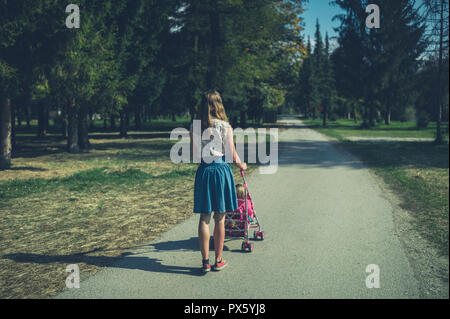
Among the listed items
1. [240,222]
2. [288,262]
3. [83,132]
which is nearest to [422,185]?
[240,222]

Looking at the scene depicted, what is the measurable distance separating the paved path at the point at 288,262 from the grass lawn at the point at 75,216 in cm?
43

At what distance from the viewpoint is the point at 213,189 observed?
421 centimetres

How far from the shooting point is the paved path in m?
3.67

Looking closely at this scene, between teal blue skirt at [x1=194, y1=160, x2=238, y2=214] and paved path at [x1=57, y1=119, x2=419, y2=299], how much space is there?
75 centimetres

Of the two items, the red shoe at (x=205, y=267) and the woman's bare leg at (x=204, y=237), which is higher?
the woman's bare leg at (x=204, y=237)

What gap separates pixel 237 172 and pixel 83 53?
6913mm

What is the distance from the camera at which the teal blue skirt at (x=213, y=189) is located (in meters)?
4.18

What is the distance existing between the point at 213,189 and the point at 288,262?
4.25 feet

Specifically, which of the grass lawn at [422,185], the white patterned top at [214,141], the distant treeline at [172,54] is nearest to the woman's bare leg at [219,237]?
the white patterned top at [214,141]

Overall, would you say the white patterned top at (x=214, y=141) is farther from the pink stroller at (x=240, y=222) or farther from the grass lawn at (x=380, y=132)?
the grass lawn at (x=380, y=132)

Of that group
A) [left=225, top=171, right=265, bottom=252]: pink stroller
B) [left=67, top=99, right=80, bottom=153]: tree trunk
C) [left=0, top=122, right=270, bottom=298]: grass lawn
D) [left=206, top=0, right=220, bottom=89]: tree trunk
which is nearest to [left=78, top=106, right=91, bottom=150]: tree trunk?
[left=67, top=99, right=80, bottom=153]: tree trunk

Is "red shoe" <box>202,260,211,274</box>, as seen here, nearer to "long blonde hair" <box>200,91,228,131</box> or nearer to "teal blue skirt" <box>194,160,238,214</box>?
"teal blue skirt" <box>194,160,238,214</box>
